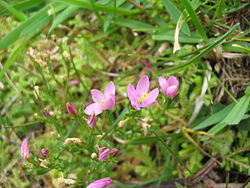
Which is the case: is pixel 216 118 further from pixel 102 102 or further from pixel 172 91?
pixel 102 102

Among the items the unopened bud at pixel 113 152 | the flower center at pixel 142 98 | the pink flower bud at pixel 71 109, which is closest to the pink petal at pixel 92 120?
the pink flower bud at pixel 71 109

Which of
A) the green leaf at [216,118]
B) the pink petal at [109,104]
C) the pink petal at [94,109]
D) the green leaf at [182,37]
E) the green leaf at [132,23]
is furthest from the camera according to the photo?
the green leaf at [132,23]

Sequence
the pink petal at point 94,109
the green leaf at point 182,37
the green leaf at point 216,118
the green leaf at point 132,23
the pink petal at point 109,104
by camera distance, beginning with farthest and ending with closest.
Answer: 1. the green leaf at point 132,23
2. the green leaf at point 182,37
3. the green leaf at point 216,118
4. the pink petal at point 94,109
5. the pink petal at point 109,104

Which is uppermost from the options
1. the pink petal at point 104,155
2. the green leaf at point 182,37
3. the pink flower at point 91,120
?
the green leaf at point 182,37

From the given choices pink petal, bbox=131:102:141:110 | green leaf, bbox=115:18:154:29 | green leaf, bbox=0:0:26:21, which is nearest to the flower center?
pink petal, bbox=131:102:141:110

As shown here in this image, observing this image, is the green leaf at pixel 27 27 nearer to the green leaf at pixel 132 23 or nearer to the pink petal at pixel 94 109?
the green leaf at pixel 132 23

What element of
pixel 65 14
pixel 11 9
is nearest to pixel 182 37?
pixel 65 14

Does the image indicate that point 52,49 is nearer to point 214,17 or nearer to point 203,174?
point 214,17
